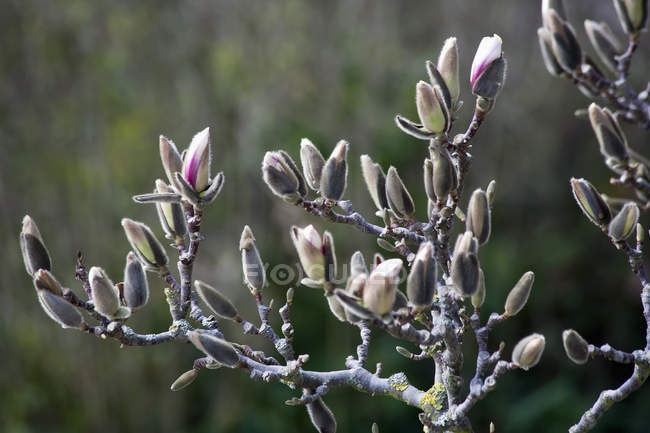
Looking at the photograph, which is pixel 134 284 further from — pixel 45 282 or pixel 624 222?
pixel 624 222

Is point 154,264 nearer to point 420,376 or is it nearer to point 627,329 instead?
point 420,376

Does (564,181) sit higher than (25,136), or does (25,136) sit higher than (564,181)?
(25,136)

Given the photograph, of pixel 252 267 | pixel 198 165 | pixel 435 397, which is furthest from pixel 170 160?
pixel 435 397

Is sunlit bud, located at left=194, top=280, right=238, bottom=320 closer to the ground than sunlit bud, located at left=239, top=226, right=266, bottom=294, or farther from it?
closer to the ground

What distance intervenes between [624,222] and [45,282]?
545 mm

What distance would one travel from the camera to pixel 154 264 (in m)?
0.65

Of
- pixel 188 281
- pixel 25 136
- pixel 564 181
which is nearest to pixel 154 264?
pixel 188 281

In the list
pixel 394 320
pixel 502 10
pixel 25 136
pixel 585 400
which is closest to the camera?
pixel 394 320

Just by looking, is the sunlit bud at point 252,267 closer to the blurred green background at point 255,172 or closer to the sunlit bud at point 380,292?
the sunlit bud at point 380,292

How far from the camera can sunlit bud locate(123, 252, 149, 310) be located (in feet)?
1.99

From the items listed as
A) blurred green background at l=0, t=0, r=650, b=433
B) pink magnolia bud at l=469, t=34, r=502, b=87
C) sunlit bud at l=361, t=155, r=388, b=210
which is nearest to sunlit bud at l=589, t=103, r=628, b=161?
pink magnolia bud at l=469, t=34, r=502, b=87

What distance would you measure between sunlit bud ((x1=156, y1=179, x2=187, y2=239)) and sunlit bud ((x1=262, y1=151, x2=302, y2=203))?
12cm

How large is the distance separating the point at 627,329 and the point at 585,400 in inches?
21.3

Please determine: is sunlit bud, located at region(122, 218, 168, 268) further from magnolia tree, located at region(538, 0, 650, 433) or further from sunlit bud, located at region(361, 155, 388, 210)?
magnolia tree, located at region(538, 0, 650, 433)
